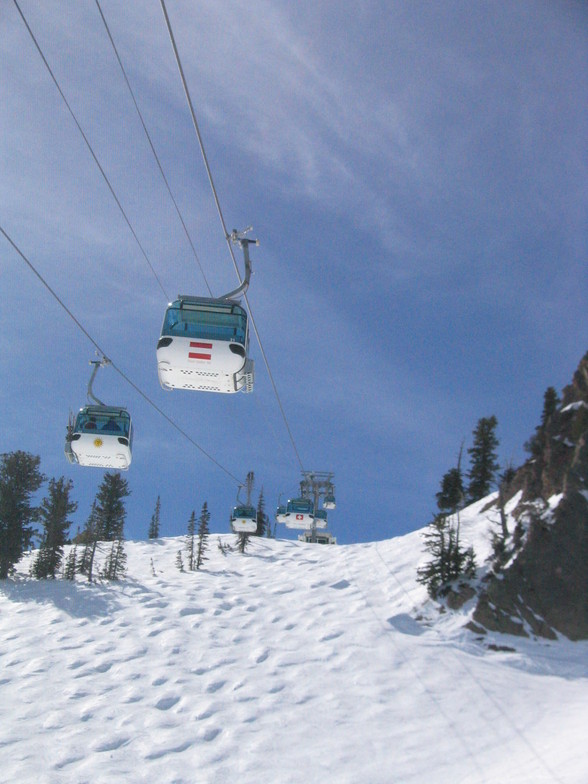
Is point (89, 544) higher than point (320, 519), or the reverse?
point (320, 519)

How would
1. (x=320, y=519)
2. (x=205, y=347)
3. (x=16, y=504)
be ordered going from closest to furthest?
(x=205, y=347)
(x=16, y=504)
(x=320, y=519)

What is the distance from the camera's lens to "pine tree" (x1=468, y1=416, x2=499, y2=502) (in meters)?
48.3

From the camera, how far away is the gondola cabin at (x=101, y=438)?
58.0 ft

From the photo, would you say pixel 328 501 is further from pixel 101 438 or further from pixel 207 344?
pixel 207 344

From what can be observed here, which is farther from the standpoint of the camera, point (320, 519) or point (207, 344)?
point (320, 519)

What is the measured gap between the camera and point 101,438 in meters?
17.7

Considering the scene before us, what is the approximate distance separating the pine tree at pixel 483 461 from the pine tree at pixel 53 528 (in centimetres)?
2964

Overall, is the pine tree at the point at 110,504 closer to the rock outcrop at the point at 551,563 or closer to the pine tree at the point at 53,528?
the pine tree at the point at 53,528

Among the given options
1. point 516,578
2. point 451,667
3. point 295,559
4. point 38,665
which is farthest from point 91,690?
point 295,559

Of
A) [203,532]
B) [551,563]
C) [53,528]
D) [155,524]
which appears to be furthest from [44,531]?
[155,524]

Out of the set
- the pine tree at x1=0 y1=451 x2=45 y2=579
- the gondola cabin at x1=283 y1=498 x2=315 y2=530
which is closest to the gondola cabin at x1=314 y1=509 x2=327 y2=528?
the gondola cabin at x1=283 y1=498 x2=315 y2=530

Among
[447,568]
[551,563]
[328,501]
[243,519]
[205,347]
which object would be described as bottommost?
[447,568]

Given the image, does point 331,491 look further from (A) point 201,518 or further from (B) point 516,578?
(B) point 516,578

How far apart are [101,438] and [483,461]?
125 ft
